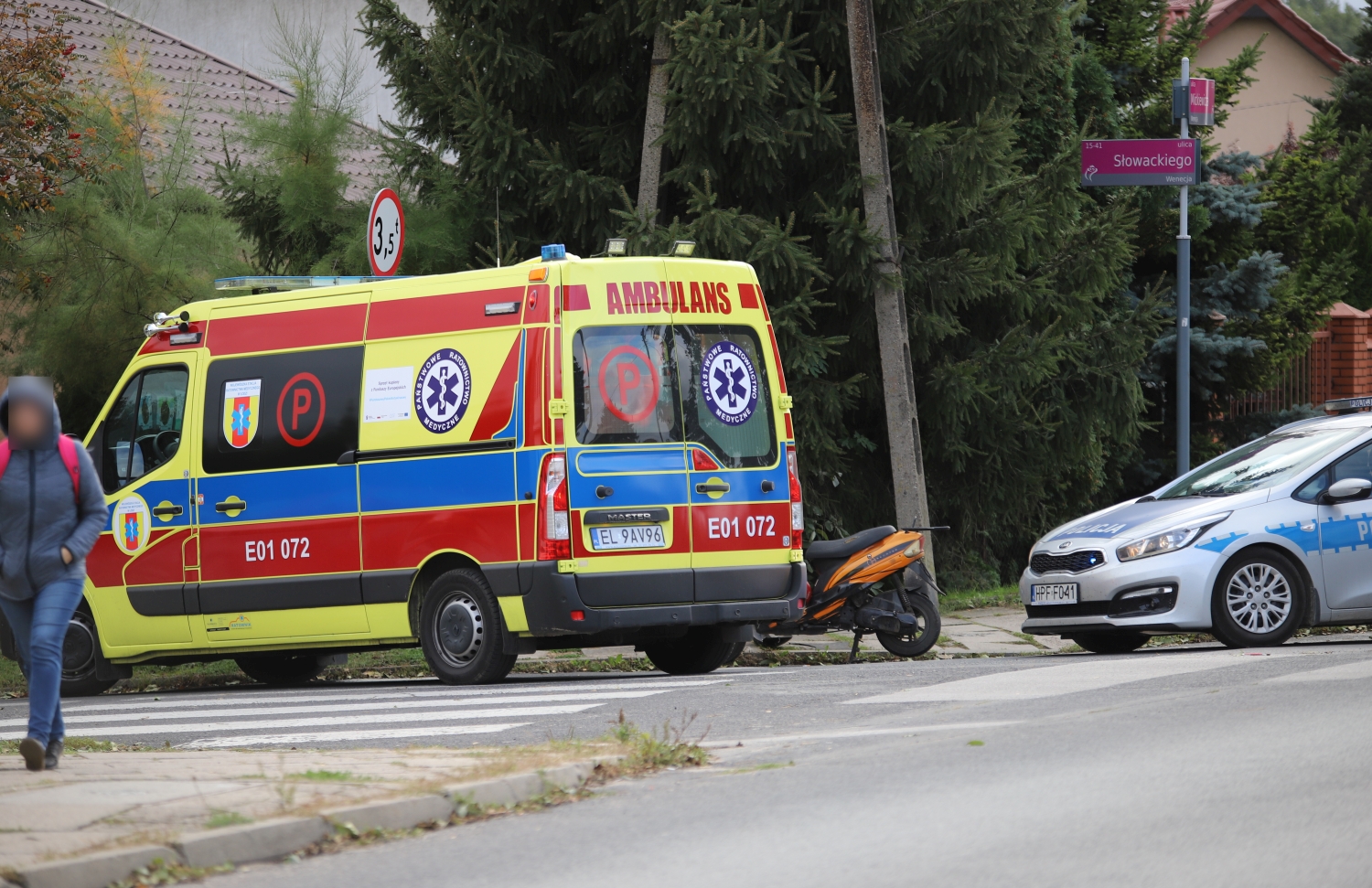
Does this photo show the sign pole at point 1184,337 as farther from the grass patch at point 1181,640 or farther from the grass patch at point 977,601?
the grass patch at point 1181,640

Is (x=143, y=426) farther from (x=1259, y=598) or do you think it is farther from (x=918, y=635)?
(x=1259, y=598)

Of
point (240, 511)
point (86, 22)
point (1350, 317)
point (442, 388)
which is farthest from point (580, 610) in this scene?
point (86, 22)

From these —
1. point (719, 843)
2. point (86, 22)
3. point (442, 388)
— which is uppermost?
point (86, 22)

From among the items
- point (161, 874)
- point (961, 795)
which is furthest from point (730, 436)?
point (161, 874)

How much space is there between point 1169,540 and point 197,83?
651 inches

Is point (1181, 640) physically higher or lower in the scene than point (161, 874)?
lower

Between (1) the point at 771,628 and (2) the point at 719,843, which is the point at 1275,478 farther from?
(2) the point at 719,843

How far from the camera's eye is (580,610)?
10633 mm

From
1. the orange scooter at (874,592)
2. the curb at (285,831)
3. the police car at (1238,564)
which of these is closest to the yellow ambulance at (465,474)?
the orange scooter at (874,592)

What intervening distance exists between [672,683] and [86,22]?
1911 cm

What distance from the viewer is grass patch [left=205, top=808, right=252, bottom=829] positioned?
588cm

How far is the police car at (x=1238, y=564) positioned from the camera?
38.5 ft

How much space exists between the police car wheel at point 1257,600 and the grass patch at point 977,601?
480cm

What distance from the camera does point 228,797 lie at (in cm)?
641
